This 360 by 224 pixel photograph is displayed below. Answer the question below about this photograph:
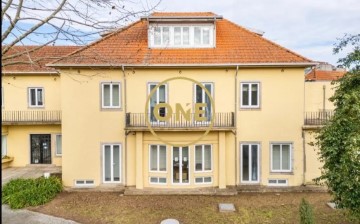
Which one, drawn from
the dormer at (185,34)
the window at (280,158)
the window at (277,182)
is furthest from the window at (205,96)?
the window at (277,182)

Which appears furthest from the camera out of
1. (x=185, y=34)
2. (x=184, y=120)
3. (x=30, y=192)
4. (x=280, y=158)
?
(x=185, y=34)

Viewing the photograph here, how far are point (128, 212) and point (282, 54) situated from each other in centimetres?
1112

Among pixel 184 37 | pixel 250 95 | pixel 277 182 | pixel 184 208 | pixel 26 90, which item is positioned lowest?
pixel 184 208

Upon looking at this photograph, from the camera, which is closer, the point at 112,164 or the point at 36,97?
the point at 112,164

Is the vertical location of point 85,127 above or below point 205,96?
below

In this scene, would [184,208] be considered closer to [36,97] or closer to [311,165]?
[311,165]

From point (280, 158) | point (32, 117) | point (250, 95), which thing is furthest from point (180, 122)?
point (32, 117)

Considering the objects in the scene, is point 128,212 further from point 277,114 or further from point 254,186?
point 277,114

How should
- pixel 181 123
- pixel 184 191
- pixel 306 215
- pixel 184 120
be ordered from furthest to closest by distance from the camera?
pixel 184 120, pixel 181 123, pixel 184 191, pixel 306 215

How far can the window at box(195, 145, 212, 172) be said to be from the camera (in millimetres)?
15844

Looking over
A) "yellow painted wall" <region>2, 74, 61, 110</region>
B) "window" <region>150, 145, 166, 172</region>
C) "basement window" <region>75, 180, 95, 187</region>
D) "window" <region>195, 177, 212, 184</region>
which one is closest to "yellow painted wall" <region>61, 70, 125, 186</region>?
"basement window" <region>75, 180, 95, 187</region>

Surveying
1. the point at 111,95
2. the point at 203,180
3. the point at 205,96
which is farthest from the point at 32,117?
the point at 203,180

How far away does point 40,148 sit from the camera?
68.8ft

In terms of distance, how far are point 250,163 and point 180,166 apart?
3795mm
